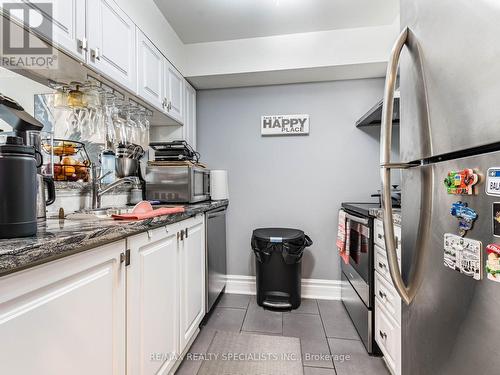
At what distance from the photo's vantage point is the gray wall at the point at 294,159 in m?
2.55

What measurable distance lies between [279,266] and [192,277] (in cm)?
83

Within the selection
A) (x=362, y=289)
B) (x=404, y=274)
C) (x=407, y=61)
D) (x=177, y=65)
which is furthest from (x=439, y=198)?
(x=177, y=65)

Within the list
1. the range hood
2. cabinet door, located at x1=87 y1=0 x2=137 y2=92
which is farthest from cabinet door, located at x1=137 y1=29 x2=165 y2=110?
the range hood

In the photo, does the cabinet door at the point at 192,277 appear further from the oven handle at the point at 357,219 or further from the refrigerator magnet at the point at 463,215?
the refrigerator magnet at the point at 463,215

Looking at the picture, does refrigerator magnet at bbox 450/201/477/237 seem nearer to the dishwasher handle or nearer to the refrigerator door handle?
the refrigerator door handle

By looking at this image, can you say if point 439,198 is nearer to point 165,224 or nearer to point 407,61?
point 407,61

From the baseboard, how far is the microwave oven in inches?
42.7

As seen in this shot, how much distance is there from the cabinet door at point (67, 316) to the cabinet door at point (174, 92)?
153cm

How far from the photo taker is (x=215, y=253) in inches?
88.4

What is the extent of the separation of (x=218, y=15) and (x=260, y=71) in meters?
0.56

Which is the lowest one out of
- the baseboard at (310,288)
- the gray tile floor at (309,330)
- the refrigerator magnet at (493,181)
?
the gray tile floor at (309,330)

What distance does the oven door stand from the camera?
67.1 inches

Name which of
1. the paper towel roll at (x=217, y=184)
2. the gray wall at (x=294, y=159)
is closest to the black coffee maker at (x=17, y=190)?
the paper towel roll at (x=217, y=184)

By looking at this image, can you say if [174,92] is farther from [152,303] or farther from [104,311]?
[104,311]
